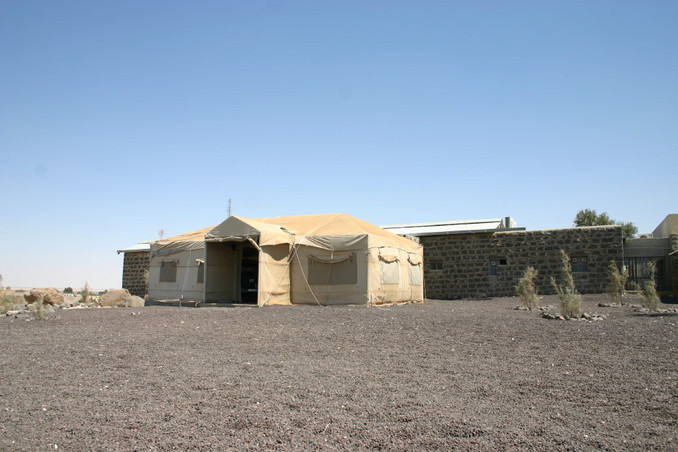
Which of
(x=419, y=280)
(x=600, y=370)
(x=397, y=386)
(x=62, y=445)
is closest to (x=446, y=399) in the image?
(x=397, y=386)

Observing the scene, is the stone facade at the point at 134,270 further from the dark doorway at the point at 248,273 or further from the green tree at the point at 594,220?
the green tree at the point at 594,220

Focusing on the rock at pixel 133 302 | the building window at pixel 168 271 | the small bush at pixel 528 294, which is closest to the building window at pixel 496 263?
the small bush at pixel 528 294

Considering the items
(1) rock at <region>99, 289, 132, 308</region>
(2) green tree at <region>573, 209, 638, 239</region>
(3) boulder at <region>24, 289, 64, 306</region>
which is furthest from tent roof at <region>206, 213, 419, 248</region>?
(2) green tree at <region>573, 209, 638, 239</region>

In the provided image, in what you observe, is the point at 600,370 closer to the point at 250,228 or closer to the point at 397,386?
the point at 397,386

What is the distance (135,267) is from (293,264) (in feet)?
40.8

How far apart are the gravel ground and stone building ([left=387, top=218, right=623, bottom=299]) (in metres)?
9.15

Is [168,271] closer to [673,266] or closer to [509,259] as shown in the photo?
[509,259]

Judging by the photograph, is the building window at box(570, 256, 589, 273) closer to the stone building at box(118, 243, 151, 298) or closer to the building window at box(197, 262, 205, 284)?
the building window at box(197, 262, 205, 284)

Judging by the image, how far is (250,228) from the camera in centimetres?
1329

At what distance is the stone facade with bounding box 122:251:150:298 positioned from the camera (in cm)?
2320

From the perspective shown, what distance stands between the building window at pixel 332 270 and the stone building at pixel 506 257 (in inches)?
224

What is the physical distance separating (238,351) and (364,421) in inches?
119

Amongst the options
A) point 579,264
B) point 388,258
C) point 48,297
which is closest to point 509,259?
point 579,264

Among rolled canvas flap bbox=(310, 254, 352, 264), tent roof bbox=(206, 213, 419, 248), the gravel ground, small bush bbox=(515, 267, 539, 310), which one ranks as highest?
tent roof bbox=(206, 213, 419, 248)
